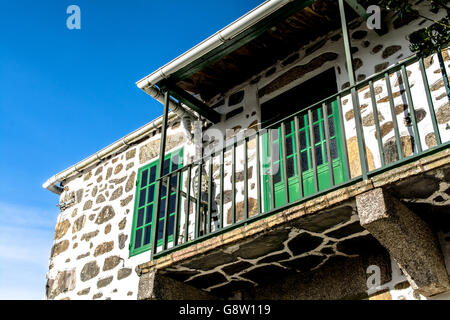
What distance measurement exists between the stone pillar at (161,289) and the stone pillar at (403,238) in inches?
89.9

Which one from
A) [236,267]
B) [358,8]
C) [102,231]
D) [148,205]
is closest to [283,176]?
Answer: [236,267]

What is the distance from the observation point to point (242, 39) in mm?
6250

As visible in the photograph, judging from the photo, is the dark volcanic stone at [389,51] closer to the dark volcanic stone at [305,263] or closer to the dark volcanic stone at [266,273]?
the dark volcanic stone at [305,263]

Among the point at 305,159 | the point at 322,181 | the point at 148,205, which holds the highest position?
the point at 148,205

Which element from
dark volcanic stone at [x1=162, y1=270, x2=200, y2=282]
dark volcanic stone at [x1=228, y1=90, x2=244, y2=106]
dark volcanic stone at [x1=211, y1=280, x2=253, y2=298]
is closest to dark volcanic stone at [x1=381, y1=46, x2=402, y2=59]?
dark volcanic stone at [x1=228, y1=90, x2=244, y2=106]

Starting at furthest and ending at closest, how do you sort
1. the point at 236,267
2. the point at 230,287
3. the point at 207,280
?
the point at 230,287, the point at 207,280, the point at 236,267

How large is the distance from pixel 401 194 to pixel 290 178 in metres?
1.89

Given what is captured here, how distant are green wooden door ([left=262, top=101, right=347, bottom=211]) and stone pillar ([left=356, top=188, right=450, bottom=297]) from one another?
49.5 inches

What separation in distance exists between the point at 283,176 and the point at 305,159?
385mm

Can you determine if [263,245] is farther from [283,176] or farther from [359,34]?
[359,34]

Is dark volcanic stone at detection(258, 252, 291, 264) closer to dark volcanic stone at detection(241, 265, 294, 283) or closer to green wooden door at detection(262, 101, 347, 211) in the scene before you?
dark volcanic stone at detection(241, 265, 294, 283)

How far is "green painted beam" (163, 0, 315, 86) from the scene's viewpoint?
5.88 metres

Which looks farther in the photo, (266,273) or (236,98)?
(236,98)
